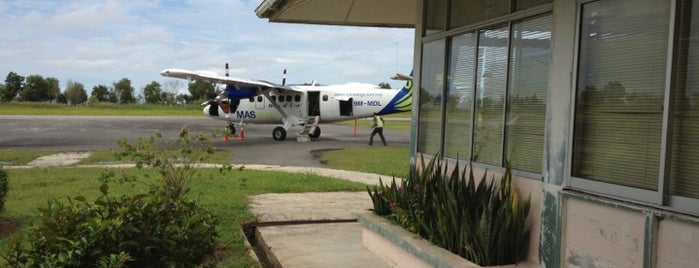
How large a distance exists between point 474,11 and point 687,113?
2565 mm

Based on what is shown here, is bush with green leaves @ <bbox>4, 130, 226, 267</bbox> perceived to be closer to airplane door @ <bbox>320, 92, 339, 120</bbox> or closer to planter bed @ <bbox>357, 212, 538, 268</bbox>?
planter bed @ <bbox>357, 212, 538, 268</bbox>

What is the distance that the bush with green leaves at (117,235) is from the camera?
154 inches

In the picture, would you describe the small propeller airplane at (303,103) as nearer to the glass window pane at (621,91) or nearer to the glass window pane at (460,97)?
the glass window pane at (460,97)

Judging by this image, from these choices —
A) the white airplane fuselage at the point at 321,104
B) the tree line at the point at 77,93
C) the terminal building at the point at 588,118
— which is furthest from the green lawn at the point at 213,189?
the tree line at the point at 77,93

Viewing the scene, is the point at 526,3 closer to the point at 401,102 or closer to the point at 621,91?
the point at 621,91

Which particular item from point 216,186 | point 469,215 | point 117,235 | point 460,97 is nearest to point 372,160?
point 216,186

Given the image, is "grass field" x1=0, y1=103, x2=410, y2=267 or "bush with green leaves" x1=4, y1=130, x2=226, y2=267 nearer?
"bush with green leaves" x1=4, y1=130, x2=226, y2=267

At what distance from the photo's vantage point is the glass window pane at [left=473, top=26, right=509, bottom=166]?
504cm

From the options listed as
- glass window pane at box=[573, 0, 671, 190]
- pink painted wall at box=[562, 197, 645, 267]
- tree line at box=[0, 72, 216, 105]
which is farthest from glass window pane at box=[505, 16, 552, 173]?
tree line at box=[0, 72, 216, 105]

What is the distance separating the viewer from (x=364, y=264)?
5902 millimetres

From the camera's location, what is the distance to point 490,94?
520 centimetres

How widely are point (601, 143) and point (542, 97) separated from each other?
738 millimetres

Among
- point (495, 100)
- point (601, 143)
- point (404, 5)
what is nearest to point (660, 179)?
point (601, 143)

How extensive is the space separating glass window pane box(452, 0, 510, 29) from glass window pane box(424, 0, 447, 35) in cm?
15
